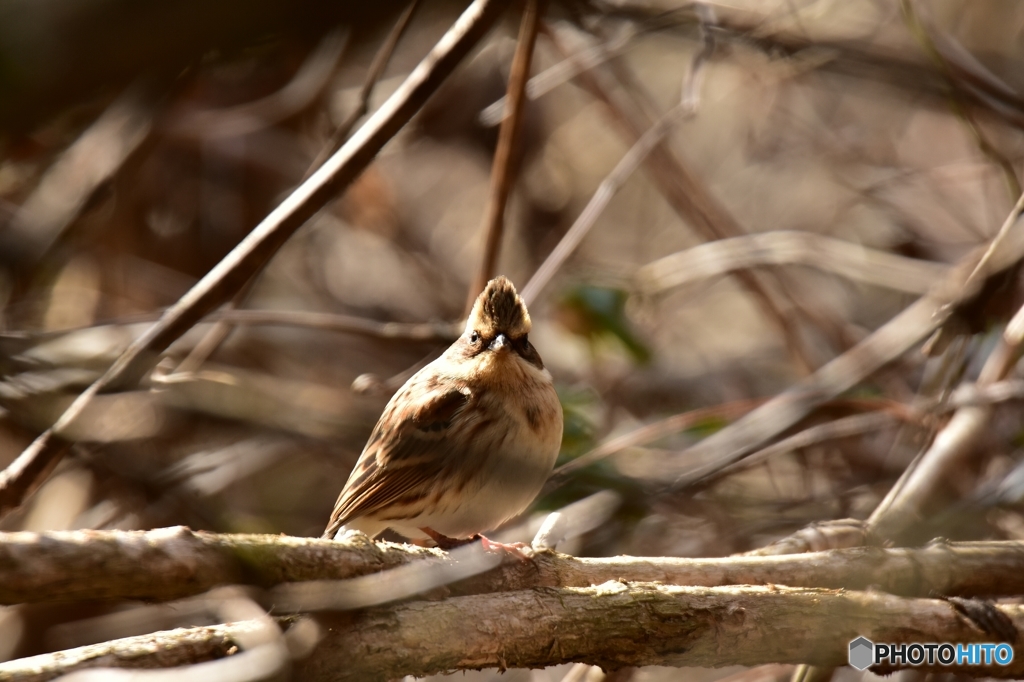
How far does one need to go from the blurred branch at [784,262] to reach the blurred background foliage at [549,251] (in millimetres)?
284

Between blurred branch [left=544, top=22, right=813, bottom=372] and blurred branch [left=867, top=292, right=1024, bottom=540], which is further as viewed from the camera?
blurred branch [left=544, top=22, right=813, bottom=372]

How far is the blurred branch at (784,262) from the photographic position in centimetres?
633

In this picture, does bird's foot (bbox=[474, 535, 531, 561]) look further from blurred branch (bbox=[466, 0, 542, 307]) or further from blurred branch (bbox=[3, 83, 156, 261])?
blurred branch (bbox=[3, 83, 156, 261])

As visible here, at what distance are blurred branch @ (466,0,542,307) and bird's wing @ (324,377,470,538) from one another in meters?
0.85

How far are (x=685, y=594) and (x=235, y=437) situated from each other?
132 inches

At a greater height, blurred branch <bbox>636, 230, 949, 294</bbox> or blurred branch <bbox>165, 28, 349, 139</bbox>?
blurred branch <bbox>165, 28, 349, 139</bbox>

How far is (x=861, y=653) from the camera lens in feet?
9.92

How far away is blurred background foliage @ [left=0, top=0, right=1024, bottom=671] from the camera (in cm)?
394

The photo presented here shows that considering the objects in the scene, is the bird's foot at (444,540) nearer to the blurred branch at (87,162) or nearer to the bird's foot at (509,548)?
the bird's foot at (509,548)

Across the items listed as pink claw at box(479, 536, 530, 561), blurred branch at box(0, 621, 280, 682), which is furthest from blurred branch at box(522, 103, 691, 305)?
blurred branch at box(0, 621, 280, 682)

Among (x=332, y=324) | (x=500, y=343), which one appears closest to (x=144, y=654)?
(x=500, y=343)

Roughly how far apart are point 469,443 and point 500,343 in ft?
1.52

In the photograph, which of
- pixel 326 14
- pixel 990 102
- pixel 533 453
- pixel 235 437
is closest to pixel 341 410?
pixel 235 437

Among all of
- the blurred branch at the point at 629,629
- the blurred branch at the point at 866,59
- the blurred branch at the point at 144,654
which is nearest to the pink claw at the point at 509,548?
the blurred branch at the point at 629,629
